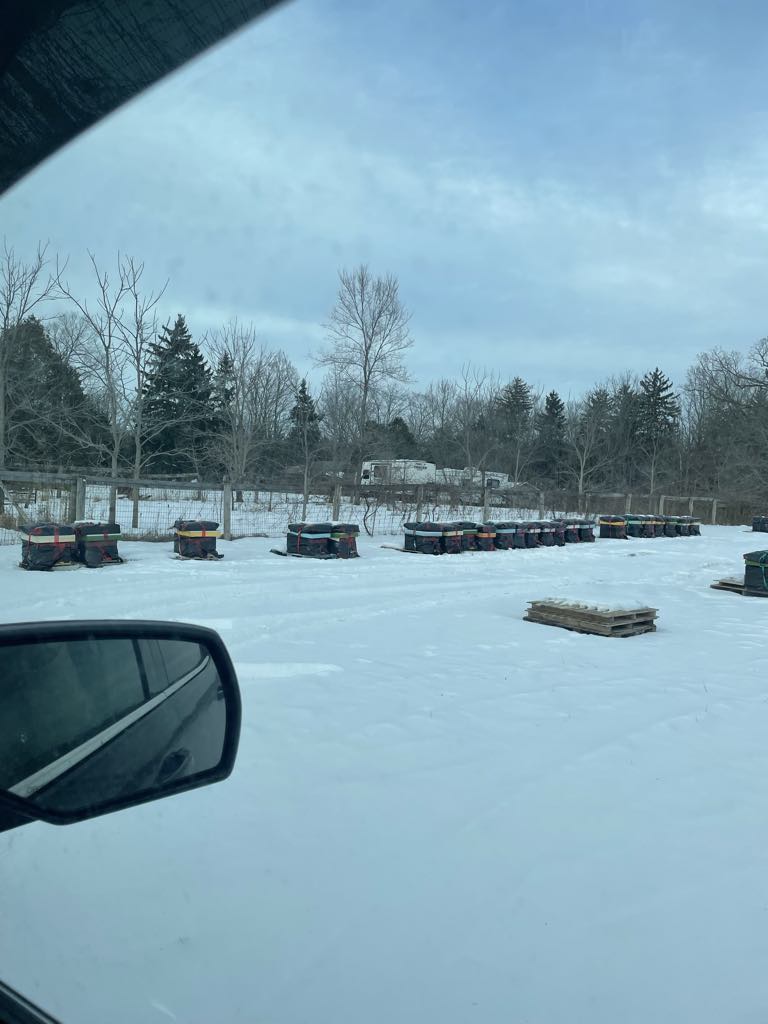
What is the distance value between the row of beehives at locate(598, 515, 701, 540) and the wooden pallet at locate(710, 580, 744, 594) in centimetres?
1273

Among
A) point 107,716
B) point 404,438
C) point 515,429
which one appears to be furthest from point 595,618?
point 515,429

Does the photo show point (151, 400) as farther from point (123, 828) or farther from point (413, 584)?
point (123, 828)

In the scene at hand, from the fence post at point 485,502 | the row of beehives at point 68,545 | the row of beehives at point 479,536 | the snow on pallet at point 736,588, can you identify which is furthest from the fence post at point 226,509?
the snow on pallet at point 736,588

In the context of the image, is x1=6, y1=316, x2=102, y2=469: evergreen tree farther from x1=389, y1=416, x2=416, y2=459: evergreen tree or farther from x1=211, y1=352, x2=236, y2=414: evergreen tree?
x1=389, y1=416, x2=416, y2=459: evergreen tree

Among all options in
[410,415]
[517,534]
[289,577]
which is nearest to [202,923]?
[289,577]

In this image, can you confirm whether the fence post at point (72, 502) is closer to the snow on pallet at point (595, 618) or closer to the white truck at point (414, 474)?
the white truck at point (414, 474)

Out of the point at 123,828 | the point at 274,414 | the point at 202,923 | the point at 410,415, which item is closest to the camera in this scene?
the point at 202,923

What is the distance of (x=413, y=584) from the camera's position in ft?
43.6

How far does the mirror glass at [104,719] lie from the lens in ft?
5.61

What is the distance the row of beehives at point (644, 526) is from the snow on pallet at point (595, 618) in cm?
1782

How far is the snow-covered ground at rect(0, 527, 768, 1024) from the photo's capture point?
256 centimetres

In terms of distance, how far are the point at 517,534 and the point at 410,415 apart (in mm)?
36594

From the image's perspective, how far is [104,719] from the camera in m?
2.07

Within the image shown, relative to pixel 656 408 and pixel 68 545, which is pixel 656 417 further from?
pixel 68 545
